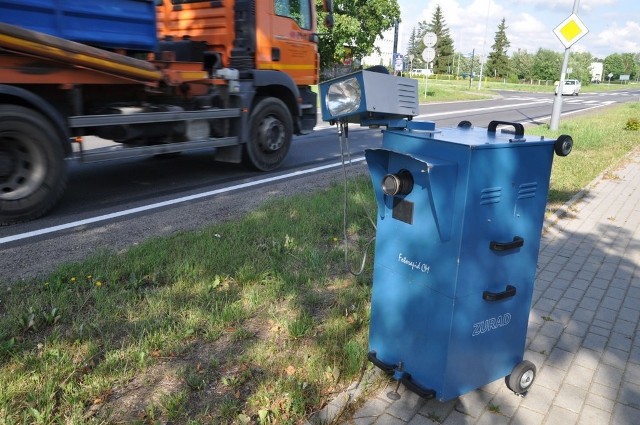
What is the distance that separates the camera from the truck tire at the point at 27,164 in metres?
5.21

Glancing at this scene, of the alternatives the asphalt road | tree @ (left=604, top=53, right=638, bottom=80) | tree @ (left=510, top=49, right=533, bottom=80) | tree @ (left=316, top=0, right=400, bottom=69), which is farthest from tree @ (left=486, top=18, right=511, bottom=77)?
the asphalt road

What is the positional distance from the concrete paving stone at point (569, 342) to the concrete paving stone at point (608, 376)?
0.21 meters

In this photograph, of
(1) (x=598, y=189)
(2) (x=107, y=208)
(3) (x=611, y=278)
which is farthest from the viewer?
(1) (x=598, y=189)

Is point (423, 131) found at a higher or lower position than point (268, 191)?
higher

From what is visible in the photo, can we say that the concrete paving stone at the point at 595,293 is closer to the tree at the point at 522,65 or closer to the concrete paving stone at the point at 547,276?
the concrete paving stone at the point at 547,276

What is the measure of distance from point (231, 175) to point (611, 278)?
5.42 meters

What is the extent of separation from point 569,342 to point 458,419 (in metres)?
1.26

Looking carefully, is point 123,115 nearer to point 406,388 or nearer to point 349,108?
point 349,108

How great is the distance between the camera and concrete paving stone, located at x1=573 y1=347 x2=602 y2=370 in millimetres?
3113

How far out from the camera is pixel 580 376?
299 cm

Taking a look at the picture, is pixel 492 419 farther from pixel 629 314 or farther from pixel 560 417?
pixel 629 314

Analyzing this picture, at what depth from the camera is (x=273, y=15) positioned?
26.2 feet

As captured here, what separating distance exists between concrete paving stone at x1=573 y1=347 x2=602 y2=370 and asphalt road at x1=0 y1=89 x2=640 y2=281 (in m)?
3.65

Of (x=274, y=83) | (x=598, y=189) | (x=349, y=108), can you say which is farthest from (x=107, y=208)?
(x=598, y=189)
